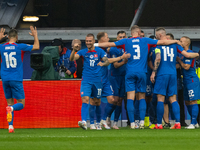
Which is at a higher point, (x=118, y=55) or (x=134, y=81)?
(x=118, y=55)

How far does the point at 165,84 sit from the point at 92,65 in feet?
4.90

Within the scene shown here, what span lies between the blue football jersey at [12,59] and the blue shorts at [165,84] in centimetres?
261

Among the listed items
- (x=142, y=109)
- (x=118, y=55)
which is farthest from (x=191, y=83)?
(x=118, y=55)

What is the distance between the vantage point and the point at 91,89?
809 cm

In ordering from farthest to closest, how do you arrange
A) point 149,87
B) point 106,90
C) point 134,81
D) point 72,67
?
1. point 72,67
2. point 149,87
3. point 106,90
4. point 134,81

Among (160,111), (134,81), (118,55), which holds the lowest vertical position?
(160,111)

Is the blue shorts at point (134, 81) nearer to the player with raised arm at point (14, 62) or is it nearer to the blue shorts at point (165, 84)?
the blue shorts at point (165, 84)

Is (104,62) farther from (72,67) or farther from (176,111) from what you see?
(72,67)

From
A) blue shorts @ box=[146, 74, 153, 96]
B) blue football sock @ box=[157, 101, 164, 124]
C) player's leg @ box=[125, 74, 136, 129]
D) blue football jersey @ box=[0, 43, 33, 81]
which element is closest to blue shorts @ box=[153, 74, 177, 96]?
blue football sock @ box=[157, 101, 164, 124]

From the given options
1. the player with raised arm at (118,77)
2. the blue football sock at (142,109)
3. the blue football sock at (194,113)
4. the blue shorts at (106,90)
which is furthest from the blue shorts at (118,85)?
the blue football sock at (194,113)

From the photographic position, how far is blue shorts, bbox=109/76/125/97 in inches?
349

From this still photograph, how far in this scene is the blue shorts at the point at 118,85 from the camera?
8.88 metres

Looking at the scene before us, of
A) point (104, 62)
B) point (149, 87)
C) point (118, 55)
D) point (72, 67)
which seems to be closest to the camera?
point (104, 62)

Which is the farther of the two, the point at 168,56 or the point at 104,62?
the point at 168,56
